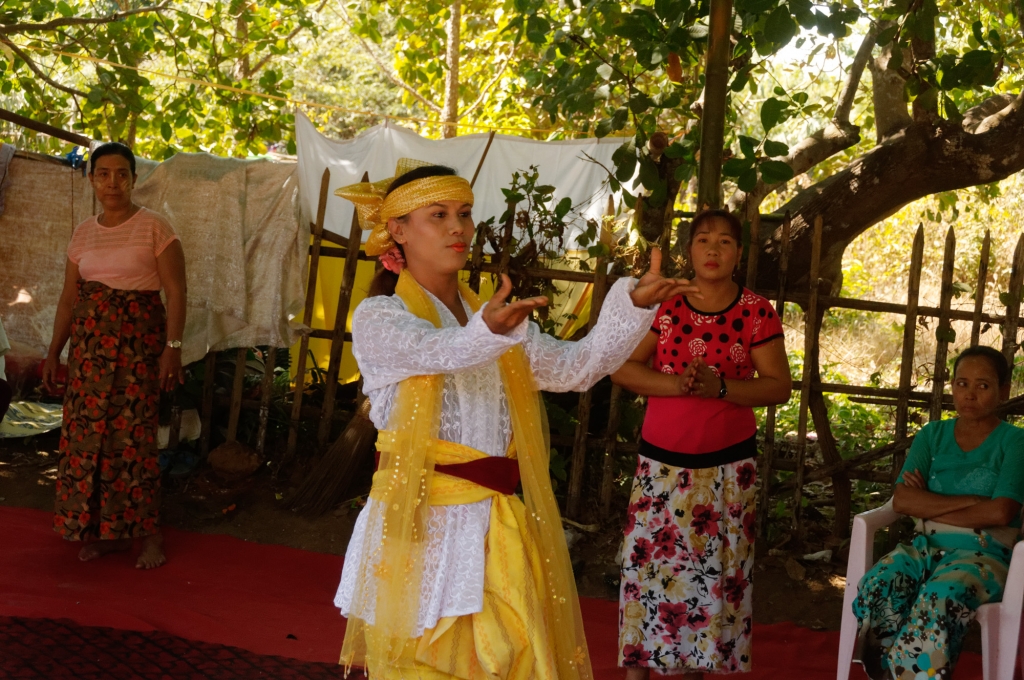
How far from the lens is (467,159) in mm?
6352

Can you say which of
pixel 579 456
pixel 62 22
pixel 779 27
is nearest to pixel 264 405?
pixel 579 456

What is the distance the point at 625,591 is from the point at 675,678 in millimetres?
652

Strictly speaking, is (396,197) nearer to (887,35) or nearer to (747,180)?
(747,180)

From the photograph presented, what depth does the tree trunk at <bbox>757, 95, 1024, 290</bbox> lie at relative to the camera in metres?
5.01

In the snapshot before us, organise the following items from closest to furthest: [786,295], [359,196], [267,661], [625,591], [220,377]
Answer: [359,196] → [625,591] → [267,661] → [786,295] → [220,377]

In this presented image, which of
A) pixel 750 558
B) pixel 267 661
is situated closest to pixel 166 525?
pixel 267 661

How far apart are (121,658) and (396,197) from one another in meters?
2.25

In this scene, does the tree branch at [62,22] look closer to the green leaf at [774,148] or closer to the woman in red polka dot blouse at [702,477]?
the green leaf at [774,148]

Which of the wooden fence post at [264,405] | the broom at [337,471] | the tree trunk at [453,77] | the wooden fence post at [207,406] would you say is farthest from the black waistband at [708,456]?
the tree trunk at [453,77]

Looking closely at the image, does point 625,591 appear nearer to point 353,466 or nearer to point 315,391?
point 353,466

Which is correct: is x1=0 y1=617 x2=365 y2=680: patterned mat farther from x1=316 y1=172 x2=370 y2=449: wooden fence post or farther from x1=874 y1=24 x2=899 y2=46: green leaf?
x1=874 y1=24 x2=899 y2=46: green leaf

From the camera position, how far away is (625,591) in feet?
11.1

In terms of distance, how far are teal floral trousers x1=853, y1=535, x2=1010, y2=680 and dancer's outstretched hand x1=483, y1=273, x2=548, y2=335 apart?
186cm

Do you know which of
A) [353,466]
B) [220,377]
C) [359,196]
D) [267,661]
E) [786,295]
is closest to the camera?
[359,196]
